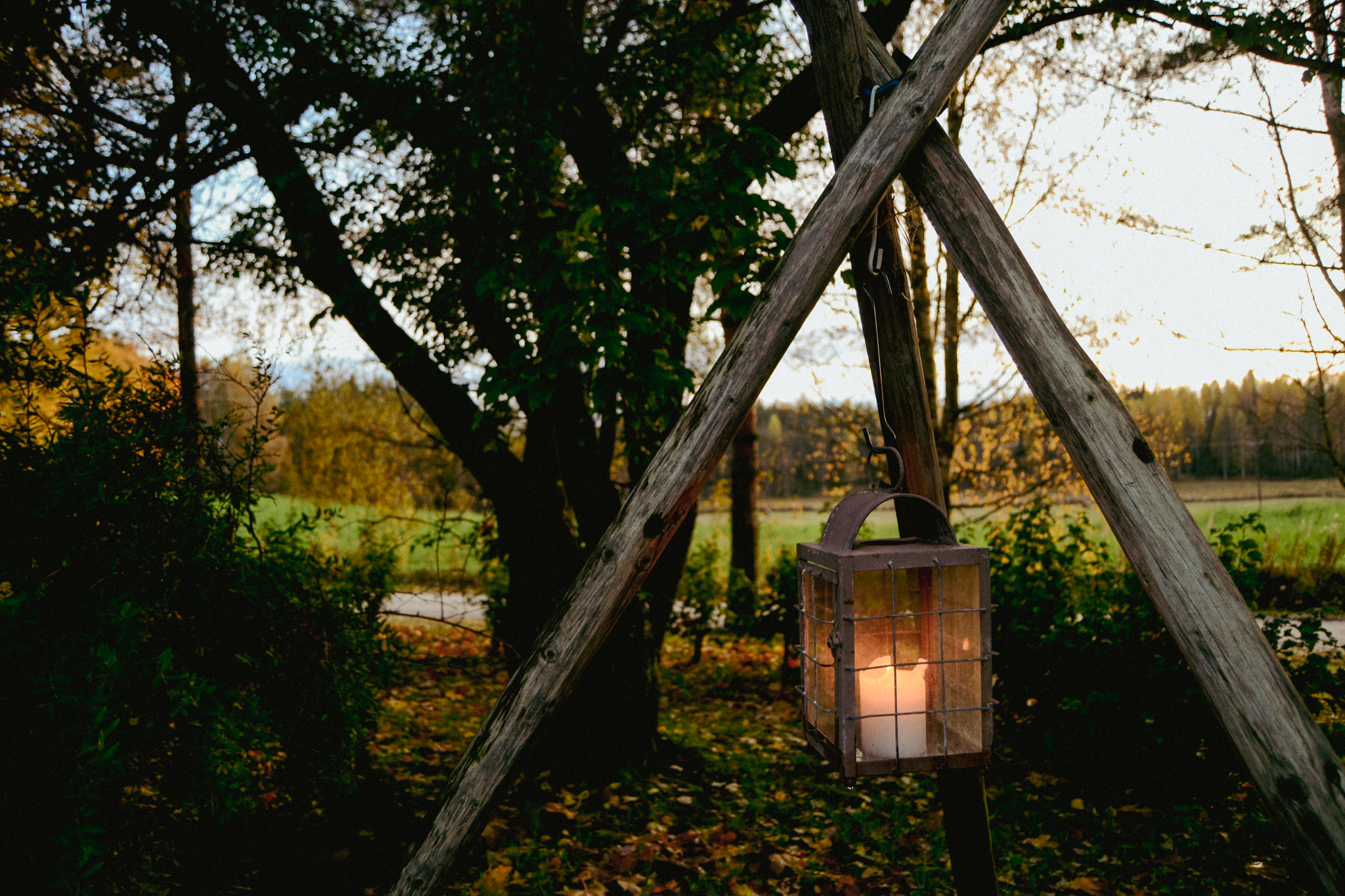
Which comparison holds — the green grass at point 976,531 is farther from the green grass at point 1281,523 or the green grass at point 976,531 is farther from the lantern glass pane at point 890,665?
the lantern glass pane at point 890,665

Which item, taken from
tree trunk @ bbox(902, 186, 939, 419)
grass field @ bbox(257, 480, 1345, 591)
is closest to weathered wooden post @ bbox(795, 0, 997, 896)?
grass field @ bbox(257, 480, 1345, 591)

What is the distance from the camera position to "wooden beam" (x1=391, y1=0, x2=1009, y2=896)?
215 centimetres

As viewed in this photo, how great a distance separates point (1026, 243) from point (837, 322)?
2114mm

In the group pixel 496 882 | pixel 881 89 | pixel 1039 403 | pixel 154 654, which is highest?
pixel 881 89

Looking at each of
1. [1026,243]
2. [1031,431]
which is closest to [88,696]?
[1026,243]

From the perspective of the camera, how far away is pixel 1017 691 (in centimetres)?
530

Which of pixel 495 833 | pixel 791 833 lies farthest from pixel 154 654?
pixel 791 833

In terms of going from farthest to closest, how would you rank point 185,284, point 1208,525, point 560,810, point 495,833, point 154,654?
point 1208,525
point 185,284
point 560,810
point 495,833
point 154,654

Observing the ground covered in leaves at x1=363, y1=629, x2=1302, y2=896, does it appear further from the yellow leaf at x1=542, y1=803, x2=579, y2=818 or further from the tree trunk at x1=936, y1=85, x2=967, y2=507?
the tree trunk at x1=936, y1=85, x2=967, y2=507

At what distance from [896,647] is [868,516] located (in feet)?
1.33

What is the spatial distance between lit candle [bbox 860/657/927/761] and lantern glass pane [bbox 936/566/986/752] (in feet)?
0.28

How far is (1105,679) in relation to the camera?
15.0 feet

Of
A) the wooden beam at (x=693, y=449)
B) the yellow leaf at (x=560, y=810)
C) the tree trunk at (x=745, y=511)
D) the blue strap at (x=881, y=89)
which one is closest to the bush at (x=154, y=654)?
the wooden beam at (x=693, y=449)

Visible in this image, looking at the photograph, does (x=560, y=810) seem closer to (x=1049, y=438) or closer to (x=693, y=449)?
(x=693, y=449)
